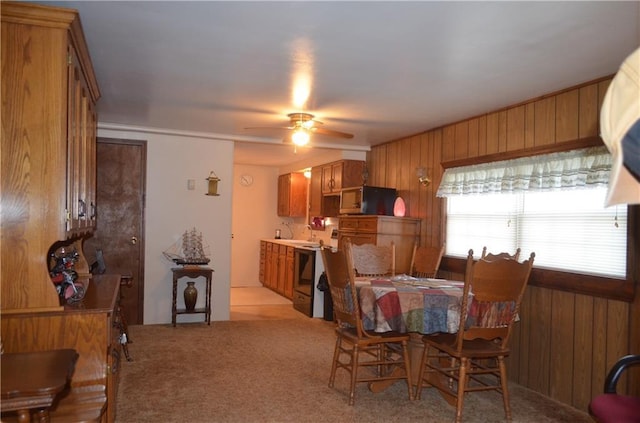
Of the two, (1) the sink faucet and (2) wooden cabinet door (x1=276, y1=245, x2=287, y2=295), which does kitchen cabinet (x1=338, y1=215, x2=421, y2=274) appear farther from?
(1) the sink faucet

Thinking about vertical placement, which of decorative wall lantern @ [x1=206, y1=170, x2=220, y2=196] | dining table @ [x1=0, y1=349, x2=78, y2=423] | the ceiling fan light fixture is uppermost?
the ceiling fan light fixture

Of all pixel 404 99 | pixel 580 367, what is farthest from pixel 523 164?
pixel 580 367

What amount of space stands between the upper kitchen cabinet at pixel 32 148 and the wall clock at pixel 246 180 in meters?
6.57

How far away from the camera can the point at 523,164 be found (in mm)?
3746

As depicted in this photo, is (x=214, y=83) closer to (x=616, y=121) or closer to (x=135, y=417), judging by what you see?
(x=135, y=417)

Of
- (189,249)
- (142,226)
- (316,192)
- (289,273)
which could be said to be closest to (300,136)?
(189,249)

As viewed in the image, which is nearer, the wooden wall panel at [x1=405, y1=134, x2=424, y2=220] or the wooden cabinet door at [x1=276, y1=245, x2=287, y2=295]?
the wooden wall panel at [x1=405, y1=134, x2=424, y2=220]

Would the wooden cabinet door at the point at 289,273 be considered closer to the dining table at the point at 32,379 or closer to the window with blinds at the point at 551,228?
the window with blinds at the point at 551,228

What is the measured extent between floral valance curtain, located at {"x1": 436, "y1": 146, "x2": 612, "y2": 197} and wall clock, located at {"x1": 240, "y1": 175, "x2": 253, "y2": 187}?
4849 millimetres

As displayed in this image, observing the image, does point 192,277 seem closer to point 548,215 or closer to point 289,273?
point 289,273

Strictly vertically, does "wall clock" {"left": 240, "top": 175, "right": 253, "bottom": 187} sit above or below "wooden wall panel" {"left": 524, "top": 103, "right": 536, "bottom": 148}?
below

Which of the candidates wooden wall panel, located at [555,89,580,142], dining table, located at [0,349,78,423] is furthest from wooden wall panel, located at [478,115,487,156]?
dining table, located at [0,349,78,423]

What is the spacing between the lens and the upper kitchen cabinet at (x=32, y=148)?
2047mm

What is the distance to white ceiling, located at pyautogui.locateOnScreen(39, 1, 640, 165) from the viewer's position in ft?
7.39
